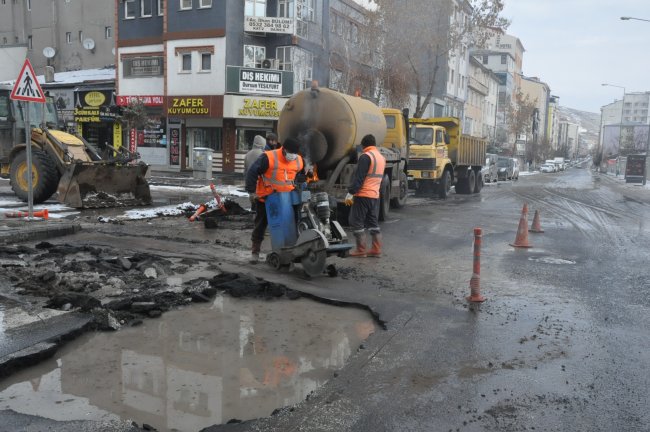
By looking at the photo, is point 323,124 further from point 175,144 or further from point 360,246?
point 175,144

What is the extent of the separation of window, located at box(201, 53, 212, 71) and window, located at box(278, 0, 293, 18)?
4690 mm

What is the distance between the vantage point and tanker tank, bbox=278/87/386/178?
11.0 meters

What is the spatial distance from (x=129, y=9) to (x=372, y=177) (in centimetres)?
2959

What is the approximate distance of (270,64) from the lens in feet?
100

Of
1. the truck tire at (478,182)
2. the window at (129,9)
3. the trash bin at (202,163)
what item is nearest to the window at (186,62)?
the window at (129,9)

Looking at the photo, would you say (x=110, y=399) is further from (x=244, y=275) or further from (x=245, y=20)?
(x=245, y=20)

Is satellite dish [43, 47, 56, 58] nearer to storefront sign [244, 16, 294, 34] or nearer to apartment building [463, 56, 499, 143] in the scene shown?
storefront sign [244, 16, 294, 34]

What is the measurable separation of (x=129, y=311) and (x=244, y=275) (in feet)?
5.28

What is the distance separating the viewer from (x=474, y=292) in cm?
627

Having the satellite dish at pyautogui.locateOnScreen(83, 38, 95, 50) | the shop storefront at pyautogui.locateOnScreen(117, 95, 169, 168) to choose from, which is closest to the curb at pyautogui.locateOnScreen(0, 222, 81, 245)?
the shop storefront at pyautogui.locateOnScreen(117, 95, 169, 168)

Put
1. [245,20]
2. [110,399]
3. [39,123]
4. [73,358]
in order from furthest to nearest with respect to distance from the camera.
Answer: [245,20] < [39,123] < [73,358] < [110,399]

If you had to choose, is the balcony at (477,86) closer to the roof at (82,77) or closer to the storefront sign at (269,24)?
the storefront sign at (269,24)

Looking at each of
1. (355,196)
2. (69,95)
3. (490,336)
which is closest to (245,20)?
(69,95)

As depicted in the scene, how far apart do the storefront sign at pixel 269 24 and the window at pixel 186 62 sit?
3.60 m
